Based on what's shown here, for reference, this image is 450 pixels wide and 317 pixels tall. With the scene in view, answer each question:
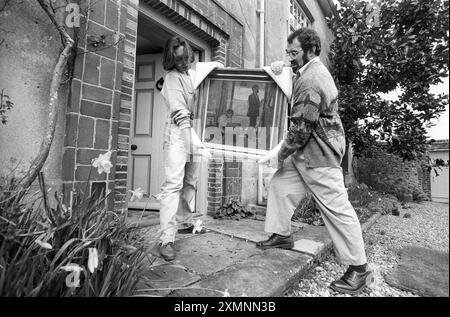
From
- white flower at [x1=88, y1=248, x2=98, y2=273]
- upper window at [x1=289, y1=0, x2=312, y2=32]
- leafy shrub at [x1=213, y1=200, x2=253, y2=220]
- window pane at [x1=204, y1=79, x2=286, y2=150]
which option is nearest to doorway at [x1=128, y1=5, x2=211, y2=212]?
leafy shrub at [x1=213, y1=200, x2=253, y2=220]

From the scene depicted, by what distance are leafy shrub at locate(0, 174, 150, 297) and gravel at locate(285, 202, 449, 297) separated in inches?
44.6

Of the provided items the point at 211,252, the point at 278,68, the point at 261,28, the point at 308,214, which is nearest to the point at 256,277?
the point at 211,252

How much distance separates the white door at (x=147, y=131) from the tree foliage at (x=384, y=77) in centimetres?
359

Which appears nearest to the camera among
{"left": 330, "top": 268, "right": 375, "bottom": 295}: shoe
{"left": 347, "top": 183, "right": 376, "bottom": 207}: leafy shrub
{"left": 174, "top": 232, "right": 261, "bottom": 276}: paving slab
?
{"left": 330, "top": 268, "right": 375, "bottom": 295}: shoe

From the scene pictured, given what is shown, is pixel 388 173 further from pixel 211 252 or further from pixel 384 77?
pixel 211 252

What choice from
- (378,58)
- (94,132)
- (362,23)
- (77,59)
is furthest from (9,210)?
(362,23)

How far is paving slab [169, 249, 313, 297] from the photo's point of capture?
1.69 metres

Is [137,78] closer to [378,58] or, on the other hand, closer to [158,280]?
[158,280]

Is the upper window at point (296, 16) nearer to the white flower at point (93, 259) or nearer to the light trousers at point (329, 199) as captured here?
the light trousers at point (329, 199)

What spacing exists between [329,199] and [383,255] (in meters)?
1.27

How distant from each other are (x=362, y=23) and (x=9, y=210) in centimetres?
641

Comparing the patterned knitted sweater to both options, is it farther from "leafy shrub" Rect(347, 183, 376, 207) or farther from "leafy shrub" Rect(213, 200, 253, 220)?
"leafy shrub" Rect(347, 183, 376, 207)

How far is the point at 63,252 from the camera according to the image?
4.67ft

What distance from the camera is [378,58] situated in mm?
5469
